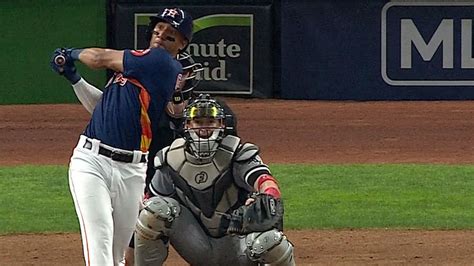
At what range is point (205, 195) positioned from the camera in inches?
223

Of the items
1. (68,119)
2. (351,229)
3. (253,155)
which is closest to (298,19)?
(68,119)

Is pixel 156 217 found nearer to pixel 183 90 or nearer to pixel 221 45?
pixel 183 90

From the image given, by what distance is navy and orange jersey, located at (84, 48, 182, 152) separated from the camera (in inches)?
228

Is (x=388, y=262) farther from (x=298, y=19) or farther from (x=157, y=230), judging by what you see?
(x=298, y=19)

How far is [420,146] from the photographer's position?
14.4 m

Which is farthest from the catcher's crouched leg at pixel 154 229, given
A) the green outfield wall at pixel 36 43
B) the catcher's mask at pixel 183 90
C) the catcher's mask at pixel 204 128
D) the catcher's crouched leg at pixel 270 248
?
the green outfield wall at pixel 36 43

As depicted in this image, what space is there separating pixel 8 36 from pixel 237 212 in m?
13.3

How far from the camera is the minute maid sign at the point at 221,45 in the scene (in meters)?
18.1

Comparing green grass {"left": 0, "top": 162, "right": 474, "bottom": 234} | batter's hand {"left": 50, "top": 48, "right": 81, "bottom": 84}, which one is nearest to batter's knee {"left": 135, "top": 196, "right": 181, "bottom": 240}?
batter's hand {"left": 50, "top": 48, "right": 81, "bottom": 84}

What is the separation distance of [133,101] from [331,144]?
8.92m

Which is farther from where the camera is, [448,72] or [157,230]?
[448,72]

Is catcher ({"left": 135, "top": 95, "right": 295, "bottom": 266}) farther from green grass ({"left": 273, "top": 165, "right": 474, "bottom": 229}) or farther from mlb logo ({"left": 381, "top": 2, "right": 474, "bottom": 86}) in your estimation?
mlb logo ({"left": 381, "top": 2, "right": 474, "bottom": 86})

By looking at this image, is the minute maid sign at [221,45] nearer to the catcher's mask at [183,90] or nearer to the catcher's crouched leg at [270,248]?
the catcher's mask at [183,90]

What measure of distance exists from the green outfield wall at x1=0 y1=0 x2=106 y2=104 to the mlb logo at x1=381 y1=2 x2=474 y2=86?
450 cm
